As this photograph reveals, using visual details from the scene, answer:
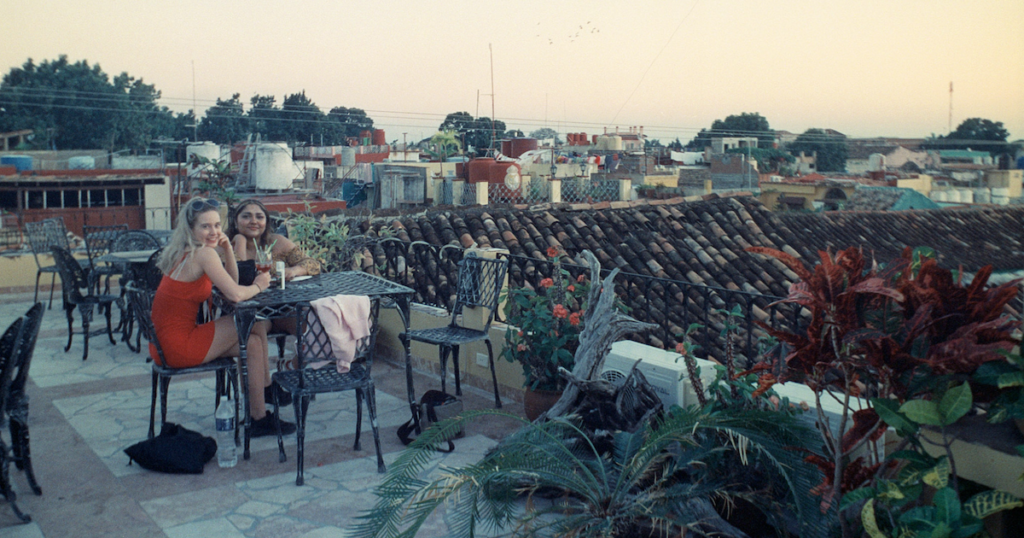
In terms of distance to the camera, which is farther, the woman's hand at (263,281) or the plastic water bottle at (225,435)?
the woman's hand at (263,281)

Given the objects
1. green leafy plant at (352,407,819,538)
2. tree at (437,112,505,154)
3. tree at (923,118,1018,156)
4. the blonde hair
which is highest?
tree at (437,112,505,154)

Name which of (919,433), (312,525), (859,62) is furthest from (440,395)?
(859,62)

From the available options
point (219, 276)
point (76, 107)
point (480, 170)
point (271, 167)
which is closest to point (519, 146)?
point (480, 170)

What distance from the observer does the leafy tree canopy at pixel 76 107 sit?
161 ft

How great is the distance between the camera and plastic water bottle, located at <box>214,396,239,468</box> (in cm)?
417

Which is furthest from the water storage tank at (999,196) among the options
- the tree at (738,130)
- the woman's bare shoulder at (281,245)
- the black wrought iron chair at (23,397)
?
the tree at (738,130)

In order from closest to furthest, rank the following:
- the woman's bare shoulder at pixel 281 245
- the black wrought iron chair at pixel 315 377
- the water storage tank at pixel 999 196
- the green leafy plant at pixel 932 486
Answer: the green leafy plant at pixel 932 486
the black wrought iron chair at pixel 315 377
the woman's bare shoulder at pixel 281 245
the water storage tank at pixel 999 196

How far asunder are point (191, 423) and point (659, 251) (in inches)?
279

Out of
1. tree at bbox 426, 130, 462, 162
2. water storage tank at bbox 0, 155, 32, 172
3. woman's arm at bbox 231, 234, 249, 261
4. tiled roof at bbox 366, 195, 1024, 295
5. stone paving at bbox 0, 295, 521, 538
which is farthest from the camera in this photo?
water storage tank at bbox 0, 155, 32, 172

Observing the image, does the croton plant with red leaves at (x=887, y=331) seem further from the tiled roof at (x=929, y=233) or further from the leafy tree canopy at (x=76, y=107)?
the leafy tree canopy at (x=76, y=107)

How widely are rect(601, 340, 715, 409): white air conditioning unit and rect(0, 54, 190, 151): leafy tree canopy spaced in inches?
2098

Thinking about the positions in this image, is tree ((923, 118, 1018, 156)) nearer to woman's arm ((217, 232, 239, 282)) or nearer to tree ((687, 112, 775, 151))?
woman's arm ((217, 232, 239, 282))

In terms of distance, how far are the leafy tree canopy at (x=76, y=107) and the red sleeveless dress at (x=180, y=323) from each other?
2042 inches

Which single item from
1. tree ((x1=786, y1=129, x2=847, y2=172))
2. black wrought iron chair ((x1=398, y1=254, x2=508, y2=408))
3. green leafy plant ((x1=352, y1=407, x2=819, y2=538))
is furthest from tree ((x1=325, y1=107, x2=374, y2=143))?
green leafy plant ((x1=352, y1=407, x2=819, y2=538))
